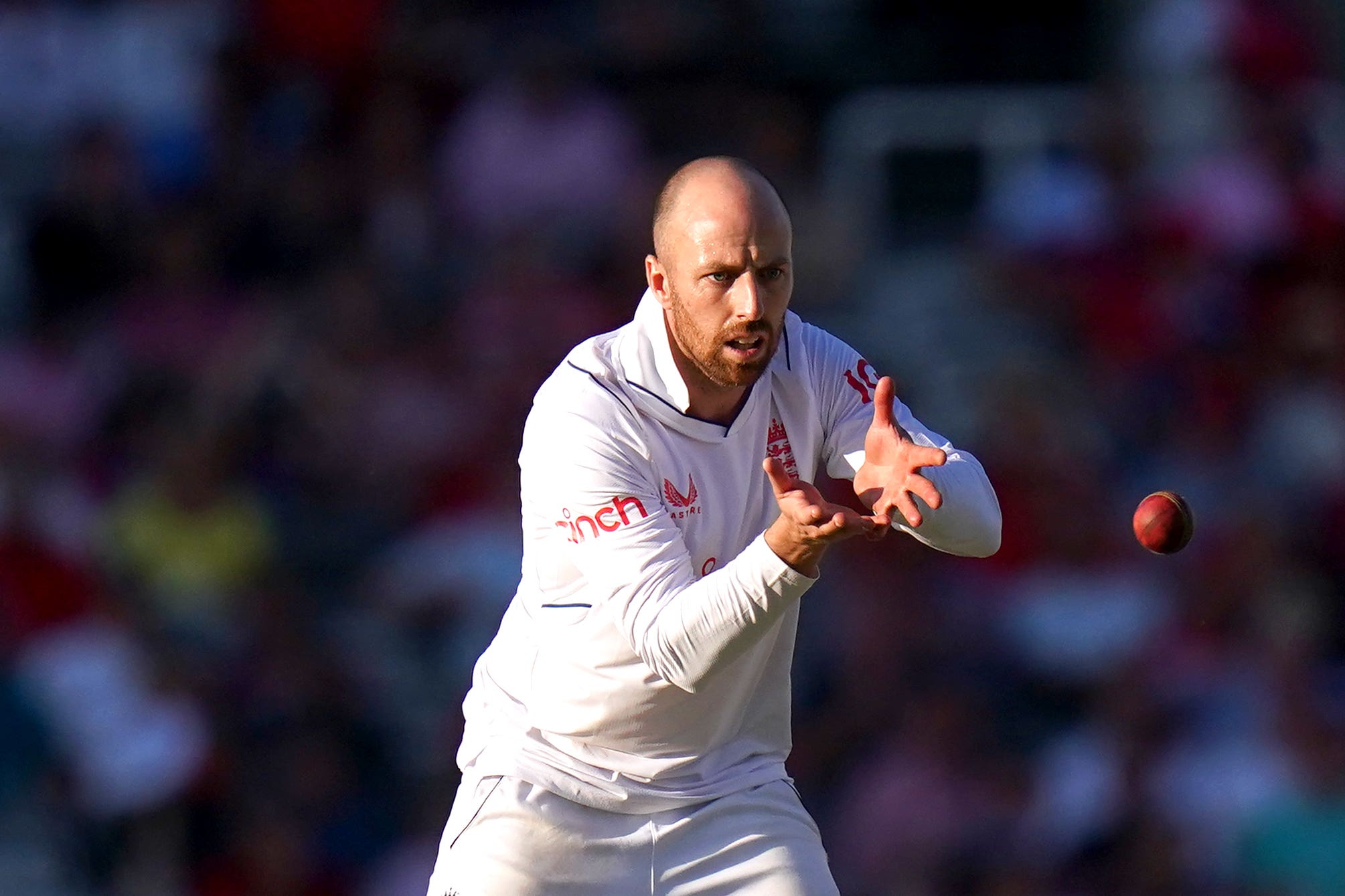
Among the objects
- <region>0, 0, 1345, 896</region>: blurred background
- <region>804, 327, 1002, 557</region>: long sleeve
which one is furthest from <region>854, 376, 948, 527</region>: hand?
<region>0, 0, 1345, 896</region>: blurred background

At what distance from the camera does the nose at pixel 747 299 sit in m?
4.74

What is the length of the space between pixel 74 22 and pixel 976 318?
552 cm

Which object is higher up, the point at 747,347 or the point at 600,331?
the point at 747,347

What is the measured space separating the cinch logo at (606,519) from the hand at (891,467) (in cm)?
53

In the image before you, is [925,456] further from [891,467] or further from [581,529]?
[581,529]

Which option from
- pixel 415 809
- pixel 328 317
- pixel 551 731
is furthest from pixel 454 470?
pixel 551 731

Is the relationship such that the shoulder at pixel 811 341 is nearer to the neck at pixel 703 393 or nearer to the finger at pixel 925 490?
the neck at pixel 703 393

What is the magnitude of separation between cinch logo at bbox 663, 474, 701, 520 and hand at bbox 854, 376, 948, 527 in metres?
0.41

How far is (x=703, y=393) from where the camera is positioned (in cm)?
495

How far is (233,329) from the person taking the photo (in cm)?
1045

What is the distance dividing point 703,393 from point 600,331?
5.31 metres

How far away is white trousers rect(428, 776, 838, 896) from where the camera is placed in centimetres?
490

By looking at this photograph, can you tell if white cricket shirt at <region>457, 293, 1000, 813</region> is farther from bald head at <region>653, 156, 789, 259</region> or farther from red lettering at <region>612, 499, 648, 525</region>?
bald head at <region>653, 156, 789, 259</region>

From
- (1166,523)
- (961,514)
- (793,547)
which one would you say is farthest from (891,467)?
(1166,523)
